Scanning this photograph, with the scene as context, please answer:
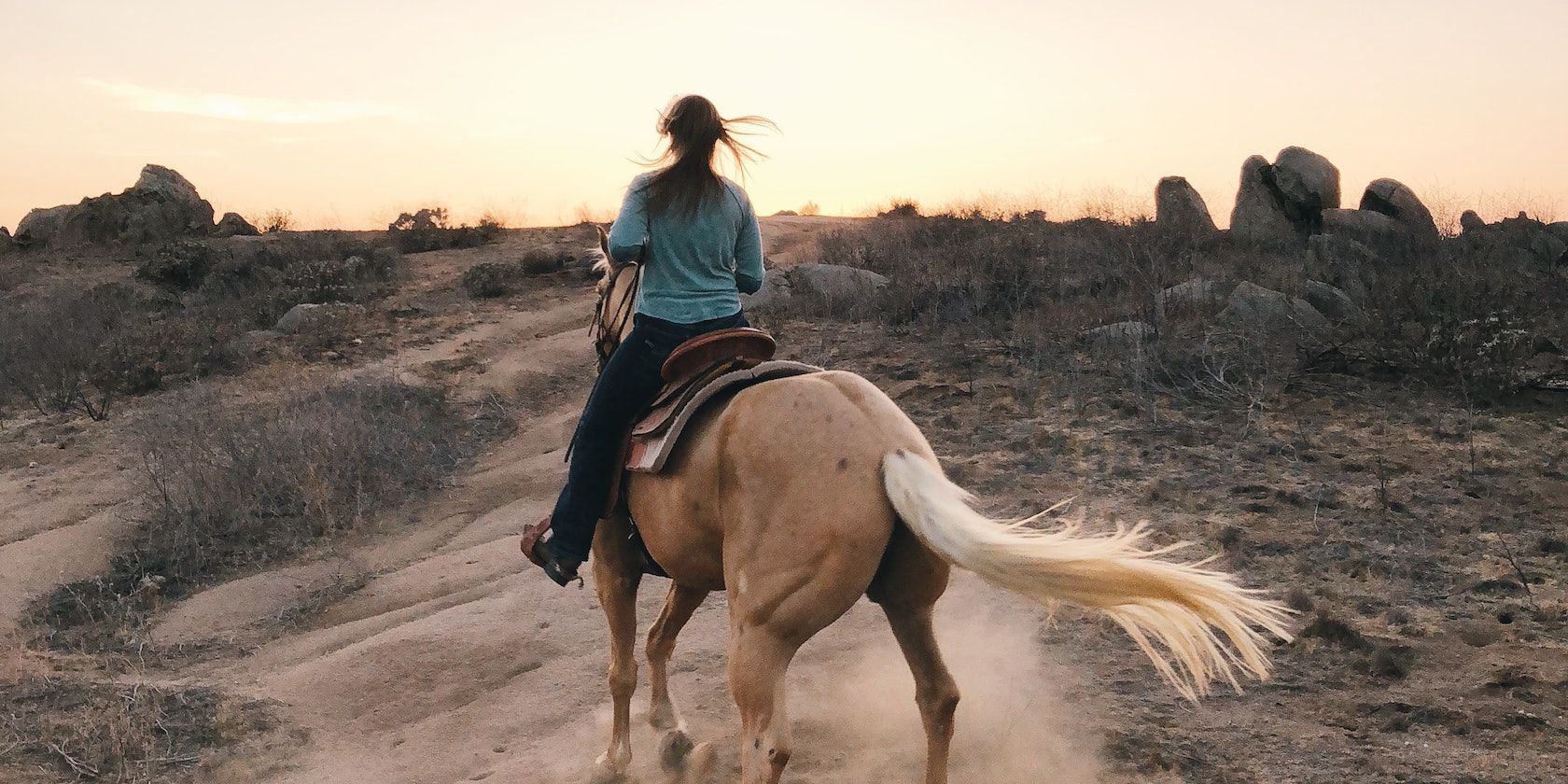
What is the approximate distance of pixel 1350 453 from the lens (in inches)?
307

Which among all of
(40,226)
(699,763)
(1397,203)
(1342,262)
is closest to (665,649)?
(699,763)

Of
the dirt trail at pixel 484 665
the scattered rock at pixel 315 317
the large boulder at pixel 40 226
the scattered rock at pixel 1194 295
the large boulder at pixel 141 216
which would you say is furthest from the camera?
the large boulder at pixel 40 226

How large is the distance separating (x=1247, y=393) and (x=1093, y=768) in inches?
219

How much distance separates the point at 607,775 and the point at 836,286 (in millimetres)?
10817

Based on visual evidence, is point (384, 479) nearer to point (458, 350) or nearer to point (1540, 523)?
point (458, 350)

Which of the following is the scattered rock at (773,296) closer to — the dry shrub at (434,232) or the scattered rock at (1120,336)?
the scattered rock at (1120,336)

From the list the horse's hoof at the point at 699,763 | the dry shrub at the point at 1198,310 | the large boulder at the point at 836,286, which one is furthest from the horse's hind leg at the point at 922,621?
the large boulder at the point at 836,286

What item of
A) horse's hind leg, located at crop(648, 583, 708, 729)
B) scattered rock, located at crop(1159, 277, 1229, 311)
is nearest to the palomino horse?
horse's hind leg, located at crop(648, 583, 708, 729)

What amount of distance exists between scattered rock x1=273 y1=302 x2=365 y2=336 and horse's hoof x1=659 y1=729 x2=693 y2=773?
40.3 ft

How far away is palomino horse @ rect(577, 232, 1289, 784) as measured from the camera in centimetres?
293

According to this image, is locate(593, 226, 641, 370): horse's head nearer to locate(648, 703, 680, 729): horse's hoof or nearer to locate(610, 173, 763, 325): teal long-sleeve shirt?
locate(610, 173, 763, 325): teal long-sleeve shirt

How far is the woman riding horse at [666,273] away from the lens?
12.2 feet

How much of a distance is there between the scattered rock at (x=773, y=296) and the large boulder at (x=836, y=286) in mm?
109

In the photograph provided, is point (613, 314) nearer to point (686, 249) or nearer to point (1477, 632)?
point (686, 249)
